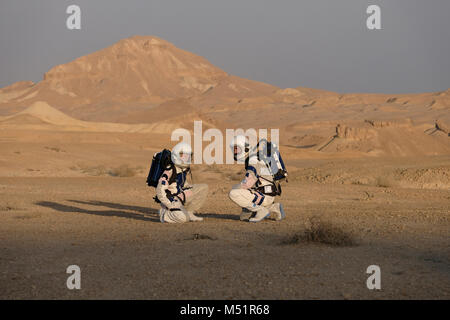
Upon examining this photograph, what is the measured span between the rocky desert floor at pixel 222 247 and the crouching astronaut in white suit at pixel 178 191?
1.14 feet

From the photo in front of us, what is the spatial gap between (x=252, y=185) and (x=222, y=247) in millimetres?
2718

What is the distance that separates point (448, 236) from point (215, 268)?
4.60 metres

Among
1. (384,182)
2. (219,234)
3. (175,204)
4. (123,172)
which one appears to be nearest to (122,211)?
(175,204)

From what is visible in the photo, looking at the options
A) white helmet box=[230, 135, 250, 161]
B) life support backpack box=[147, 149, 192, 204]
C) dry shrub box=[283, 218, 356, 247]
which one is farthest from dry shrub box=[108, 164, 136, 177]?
dry shrub box=[283, 218, 356, 247]

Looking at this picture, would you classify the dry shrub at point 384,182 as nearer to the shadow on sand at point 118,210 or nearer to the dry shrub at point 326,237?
the shadow on sand at point 118,210

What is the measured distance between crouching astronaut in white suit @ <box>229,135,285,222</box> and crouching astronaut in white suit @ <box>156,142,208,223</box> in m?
0.82

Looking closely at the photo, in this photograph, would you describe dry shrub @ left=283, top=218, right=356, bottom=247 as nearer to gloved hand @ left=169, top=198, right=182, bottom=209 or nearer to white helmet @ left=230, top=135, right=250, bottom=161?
white helmet @ left=230, top=135, right=250, bottom=161

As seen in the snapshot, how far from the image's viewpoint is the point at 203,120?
63156 mm

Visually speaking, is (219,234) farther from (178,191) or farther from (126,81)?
(126,81)

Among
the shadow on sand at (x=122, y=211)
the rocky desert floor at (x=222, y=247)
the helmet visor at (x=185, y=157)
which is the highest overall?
the helmet visor at (x=185, y=157)

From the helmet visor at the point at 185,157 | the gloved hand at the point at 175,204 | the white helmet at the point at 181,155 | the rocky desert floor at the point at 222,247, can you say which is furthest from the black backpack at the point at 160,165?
the rocky desert floor at the point at 222,247

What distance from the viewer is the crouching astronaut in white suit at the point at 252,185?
1123 centimetres

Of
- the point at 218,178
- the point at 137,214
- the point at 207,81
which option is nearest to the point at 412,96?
the point at 207,81

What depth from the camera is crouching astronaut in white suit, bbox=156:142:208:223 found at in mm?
11117
